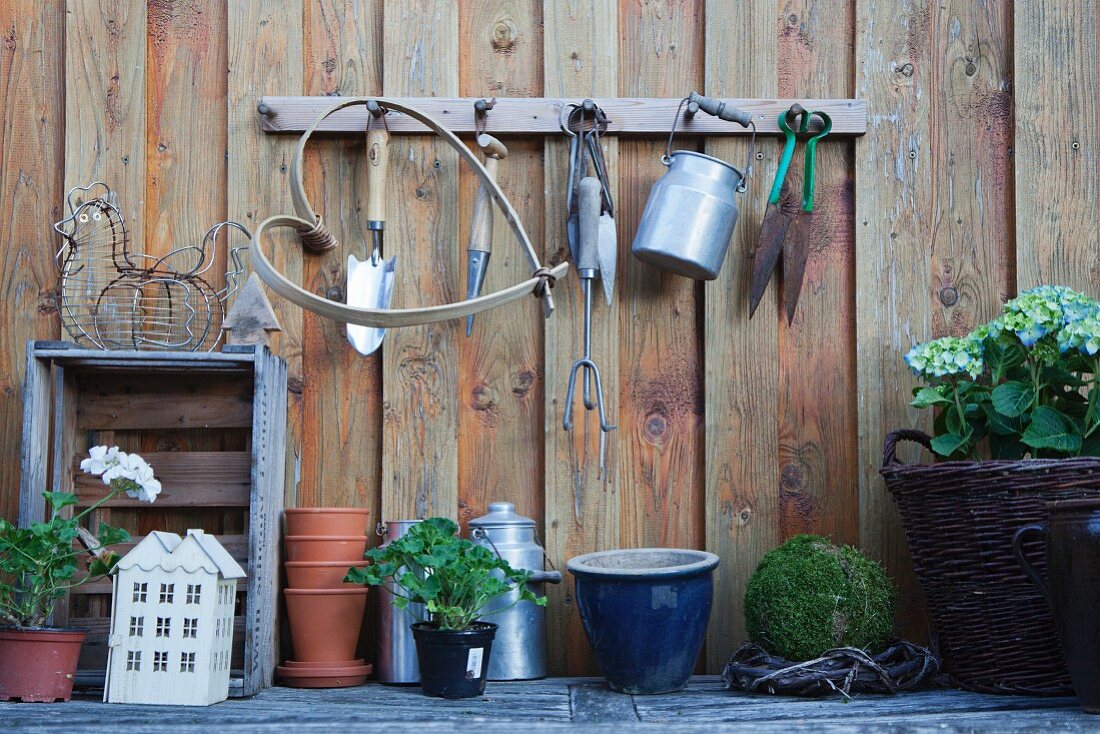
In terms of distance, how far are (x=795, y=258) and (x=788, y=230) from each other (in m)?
0.06

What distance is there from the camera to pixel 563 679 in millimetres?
2250

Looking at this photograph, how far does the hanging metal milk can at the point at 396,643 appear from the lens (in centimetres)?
220

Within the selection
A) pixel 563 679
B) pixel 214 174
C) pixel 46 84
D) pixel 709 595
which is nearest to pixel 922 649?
pixel 709 595

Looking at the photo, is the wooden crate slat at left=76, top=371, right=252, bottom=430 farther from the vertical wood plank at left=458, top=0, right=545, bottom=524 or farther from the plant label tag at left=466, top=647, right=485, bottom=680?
the plant label tag at left=466, top=647, right=485, bottom=680

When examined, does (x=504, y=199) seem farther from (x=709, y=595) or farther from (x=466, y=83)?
(x=709, y=595)

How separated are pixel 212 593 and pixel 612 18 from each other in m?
1.45

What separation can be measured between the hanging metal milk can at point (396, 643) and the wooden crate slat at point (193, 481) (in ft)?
1.11

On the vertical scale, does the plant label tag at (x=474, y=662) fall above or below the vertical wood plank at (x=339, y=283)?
below

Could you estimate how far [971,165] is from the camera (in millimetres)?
2479

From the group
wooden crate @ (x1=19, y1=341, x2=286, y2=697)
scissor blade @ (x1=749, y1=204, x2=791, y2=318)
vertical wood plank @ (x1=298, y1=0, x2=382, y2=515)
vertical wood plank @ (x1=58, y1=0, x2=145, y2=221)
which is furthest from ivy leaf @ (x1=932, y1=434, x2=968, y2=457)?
vertical wood plank @ (x1=58, y1=0, x2=145, y2=221)

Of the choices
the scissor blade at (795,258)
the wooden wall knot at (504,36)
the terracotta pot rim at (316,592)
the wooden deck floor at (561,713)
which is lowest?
the wooden deck floor at (561,713)

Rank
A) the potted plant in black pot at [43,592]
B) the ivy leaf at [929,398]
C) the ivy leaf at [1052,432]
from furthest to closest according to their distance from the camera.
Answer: the ivy leaf at [929,398], the ivy leaf at [1052,432], the potted plant in black pot at [43,592]

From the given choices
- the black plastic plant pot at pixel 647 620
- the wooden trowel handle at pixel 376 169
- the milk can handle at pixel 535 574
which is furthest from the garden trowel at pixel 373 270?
the black plastic plant pot at pixel 647 620

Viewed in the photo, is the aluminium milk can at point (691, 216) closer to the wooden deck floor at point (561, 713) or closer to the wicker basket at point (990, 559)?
the wicker basket at point (990, 559)
